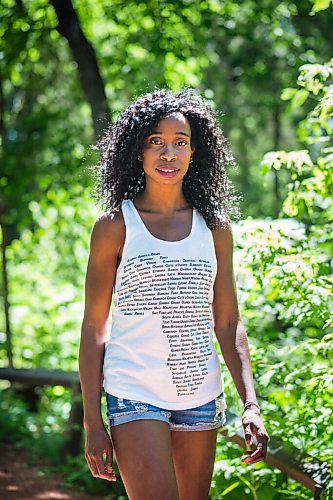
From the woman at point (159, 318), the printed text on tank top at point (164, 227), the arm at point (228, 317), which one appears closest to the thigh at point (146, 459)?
the woman at point (159, 318)

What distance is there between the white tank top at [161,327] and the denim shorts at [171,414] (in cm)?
2

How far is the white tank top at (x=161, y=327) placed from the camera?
2.73m

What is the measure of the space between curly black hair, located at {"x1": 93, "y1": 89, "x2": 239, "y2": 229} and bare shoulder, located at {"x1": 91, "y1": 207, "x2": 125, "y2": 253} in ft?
0.24

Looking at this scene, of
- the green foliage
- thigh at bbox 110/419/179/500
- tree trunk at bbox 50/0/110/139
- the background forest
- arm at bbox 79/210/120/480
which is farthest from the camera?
the green foliage

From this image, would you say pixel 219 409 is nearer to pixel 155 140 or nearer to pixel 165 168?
pixel 165 168

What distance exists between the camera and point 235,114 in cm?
905

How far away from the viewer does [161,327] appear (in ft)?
9.07

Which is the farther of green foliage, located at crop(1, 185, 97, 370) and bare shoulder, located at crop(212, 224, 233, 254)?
green foliage, located at crop(1, 185, 97, 370)

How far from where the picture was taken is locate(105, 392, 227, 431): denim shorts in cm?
266

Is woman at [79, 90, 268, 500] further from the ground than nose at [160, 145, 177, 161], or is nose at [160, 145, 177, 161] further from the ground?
nose at [160, 145, 177, 161]

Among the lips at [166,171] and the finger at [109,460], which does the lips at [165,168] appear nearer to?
the lips at [166,171]

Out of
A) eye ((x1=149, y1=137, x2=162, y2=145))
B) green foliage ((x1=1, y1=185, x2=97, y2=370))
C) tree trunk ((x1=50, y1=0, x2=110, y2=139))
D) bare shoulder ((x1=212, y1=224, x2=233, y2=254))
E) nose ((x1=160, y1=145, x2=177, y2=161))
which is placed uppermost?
tree trunk ((x1=50, y1=0, x2=110, y2=139))

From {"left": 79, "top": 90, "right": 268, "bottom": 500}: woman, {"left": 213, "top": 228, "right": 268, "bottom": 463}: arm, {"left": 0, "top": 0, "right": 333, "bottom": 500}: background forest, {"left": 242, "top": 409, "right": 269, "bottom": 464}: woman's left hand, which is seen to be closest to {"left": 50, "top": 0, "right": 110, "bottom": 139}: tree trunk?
{"left": 0, "top": 0, "right": 333, "bottom": 500}: background forest

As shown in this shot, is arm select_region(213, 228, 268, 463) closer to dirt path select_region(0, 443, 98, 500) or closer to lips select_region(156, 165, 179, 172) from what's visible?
lips select_region(156, 165, 179, 172)
